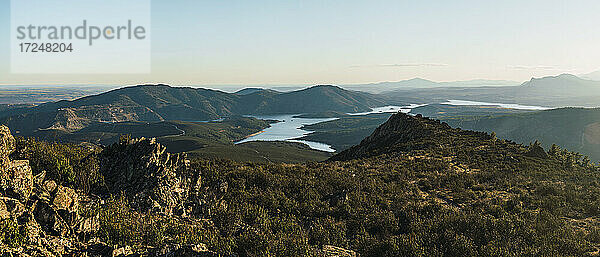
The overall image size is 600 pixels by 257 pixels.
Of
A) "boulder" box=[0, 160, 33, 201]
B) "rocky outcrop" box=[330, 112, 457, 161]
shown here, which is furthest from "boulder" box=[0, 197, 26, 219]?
"rocky outcrop" box=[330, 112, 457, 161]

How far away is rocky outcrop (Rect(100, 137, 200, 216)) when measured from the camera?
12.7m

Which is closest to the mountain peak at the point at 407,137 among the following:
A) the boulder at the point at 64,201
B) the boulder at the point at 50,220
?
the boulder at the point at 64,201

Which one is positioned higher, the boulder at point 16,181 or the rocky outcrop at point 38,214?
the boulder at point 16,181

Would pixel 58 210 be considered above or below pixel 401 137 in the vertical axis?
above

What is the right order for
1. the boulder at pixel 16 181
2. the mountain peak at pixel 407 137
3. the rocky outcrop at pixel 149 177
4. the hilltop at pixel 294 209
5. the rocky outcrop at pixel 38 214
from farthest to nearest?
the mountain peak at pixel 407 137
the rocky outcrop at pixel 149 177
the hilltop at pixel 294 209
the boulder at pixel 16 181
the rocky outcrop at pixel 38 214

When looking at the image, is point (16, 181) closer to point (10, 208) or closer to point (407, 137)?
point (10, 208)

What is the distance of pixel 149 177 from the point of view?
13.9 metres

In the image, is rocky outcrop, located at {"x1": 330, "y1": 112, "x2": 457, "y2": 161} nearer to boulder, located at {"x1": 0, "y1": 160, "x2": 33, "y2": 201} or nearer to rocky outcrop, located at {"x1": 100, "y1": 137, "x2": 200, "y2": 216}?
rocky outcrop, located at {"x1": 100, "y1": 137, "x2": 200, "y2": 216}

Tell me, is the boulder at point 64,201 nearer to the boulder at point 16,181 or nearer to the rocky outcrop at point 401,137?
the boulder at point 16,181

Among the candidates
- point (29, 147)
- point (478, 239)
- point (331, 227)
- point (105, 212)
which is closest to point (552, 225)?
point (478, 239)

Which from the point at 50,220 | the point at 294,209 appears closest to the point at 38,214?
the point at 50,220

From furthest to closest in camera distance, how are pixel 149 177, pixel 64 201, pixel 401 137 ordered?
pixel 401 137
pixel 149 177
pixel 64 201

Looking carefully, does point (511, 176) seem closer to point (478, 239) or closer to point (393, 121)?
point (478, 239)

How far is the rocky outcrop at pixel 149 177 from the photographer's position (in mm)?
12695
